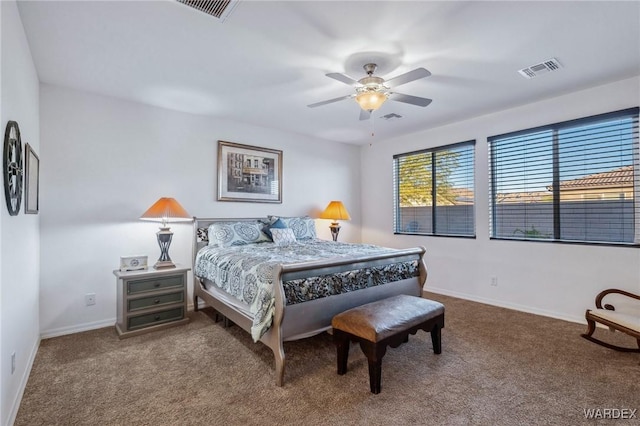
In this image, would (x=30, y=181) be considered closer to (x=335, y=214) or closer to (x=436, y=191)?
(x=335, y=214)

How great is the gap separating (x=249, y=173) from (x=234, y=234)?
1.11 metres

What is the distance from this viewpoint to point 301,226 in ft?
15.2

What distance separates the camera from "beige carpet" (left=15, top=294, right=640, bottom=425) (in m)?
1.86

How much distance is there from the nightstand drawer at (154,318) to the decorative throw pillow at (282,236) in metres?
1.37

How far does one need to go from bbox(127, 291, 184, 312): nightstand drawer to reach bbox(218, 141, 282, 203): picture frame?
145cm

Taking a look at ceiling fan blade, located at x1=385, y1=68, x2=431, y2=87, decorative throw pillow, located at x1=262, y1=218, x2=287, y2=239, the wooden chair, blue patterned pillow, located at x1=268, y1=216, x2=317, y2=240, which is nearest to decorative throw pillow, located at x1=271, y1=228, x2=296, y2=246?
decorative throw pillow, located at x1=262, y1=218, x2=287, y2=239

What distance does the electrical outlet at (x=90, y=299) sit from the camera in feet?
10.8

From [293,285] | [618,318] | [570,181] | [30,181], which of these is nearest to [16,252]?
[30,181]

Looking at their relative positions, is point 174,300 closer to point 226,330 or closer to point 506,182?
point 226,330

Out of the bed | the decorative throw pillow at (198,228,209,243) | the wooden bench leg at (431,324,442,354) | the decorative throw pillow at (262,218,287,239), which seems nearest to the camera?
the bed

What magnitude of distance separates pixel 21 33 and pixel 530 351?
4.80 metres

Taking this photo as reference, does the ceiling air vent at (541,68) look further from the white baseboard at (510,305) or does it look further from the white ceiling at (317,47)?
the white baseboard at (510,305)

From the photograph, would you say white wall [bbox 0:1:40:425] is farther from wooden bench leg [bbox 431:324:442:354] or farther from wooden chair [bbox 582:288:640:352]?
wooden chair [bbox 582:288:640:352]

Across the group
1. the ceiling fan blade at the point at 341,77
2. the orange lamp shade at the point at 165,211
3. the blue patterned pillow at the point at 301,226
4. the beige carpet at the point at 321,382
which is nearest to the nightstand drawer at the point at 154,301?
the beige carpet at the point at 321,382
